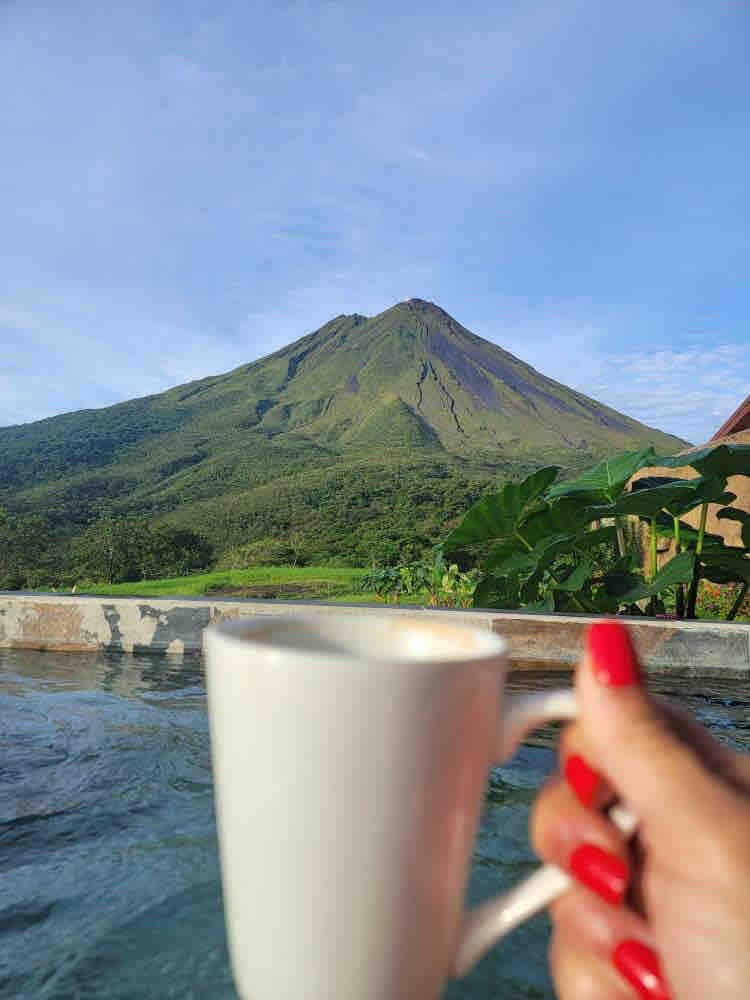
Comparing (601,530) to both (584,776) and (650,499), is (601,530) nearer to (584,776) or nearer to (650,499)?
(650,499)

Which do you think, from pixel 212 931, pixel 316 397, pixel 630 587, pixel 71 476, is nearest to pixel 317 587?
pixel 630 587

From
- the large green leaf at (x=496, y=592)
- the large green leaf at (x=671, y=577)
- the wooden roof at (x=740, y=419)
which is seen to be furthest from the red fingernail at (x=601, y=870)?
the wooden roof at (x=740, y=419)

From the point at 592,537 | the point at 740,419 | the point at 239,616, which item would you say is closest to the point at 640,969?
the point at 239,616

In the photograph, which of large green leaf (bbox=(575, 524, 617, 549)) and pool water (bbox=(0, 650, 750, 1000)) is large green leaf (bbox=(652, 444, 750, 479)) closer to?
large green leaf (bbox=(575, 524, 617, 549))

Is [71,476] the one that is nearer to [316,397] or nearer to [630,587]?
[316,397]

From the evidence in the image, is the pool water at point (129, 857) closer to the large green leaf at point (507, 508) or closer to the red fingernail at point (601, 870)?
the red fingernail at point (601, 870)

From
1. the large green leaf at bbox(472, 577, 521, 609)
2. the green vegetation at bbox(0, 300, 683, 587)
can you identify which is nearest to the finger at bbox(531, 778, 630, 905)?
the large green leaf at bbox(472, 577, 521, 609)

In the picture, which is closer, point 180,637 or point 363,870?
point 363,870
